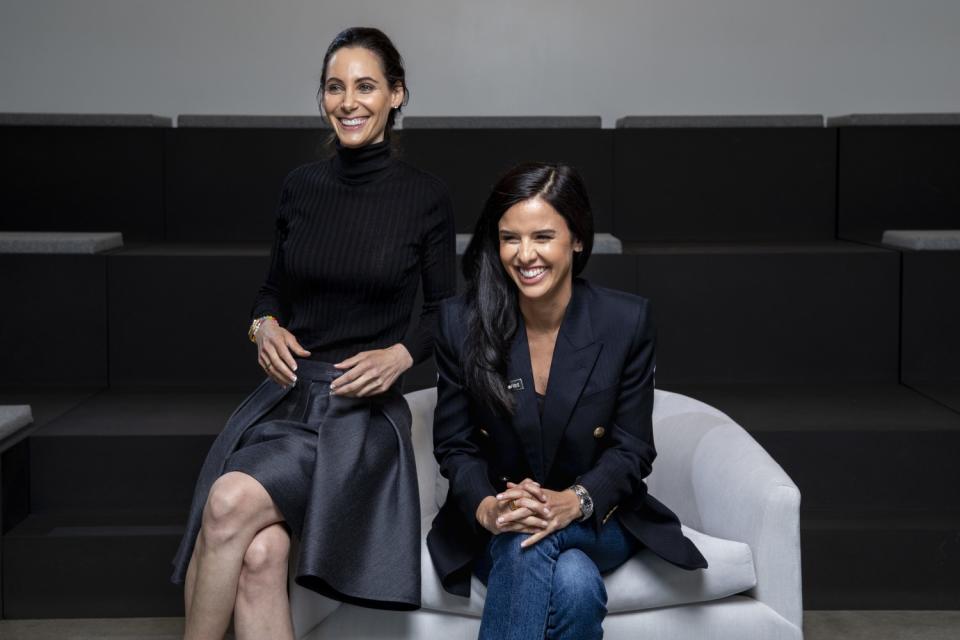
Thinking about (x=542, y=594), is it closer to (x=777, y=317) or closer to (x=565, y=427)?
(x=565, y=427)

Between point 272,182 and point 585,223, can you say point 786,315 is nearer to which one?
point 585,223

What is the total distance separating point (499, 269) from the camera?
2.48 m

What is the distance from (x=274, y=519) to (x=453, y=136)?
2268 mm

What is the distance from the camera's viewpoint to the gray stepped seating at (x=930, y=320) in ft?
12.2

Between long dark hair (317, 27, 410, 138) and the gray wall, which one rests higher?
the gray wall

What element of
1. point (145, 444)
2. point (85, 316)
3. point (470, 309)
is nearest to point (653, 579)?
point (470, 309)

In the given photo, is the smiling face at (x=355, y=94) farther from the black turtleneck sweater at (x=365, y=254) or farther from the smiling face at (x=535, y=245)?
the smiling face at (x=535, y=245)

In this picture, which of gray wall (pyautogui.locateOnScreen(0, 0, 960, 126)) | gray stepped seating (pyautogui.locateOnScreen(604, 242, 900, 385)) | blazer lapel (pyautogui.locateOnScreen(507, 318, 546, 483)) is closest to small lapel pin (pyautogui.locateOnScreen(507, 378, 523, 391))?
blazer lapel (pyautogui.locateOnScreen(507, 318, 546, 483))

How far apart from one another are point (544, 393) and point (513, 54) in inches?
106

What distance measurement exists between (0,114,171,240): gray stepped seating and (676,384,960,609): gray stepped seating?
2174 mm

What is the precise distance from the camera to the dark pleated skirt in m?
2.33

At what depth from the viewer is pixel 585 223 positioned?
2.44 meters

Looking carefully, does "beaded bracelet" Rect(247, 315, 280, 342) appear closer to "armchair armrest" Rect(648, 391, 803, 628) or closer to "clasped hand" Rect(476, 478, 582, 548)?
"clasped hand" Rect(476, 478, 582, 548)

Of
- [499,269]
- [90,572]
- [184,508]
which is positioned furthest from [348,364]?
[90,572]
